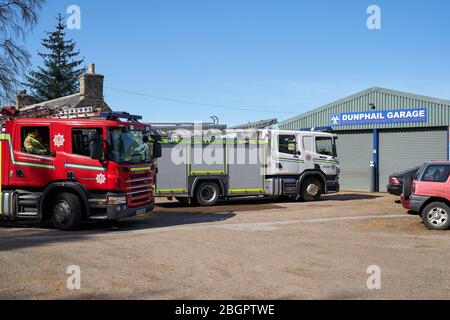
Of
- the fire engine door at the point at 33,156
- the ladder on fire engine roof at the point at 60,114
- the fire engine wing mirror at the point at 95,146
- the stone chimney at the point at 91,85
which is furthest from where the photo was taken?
the stone chimney at the point at 91,85

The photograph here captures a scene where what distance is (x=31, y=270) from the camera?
7.41 m

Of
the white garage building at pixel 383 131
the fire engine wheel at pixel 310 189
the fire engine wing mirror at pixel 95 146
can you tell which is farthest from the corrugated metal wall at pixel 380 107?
the fire engine wing mirror at pixel 95 146

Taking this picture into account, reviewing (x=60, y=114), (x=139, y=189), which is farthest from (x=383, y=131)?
(x=60, y=114)

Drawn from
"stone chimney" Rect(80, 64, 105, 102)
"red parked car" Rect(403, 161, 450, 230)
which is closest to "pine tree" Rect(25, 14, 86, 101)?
"stone chimney" Rect(80, 64, 105, 102)

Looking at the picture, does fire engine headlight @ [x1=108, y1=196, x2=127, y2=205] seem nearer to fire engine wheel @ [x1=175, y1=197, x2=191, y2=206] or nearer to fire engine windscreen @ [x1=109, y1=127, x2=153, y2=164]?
fire engine windscreen @ [x1=109, y1=127, x2=153, y2=164]

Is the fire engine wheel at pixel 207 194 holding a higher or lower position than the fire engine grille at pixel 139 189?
lower

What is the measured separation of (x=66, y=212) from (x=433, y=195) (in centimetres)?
865

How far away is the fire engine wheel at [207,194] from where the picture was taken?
1745 cm

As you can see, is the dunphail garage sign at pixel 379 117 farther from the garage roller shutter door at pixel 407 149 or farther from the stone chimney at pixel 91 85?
the stone chimney at pixel 91 85

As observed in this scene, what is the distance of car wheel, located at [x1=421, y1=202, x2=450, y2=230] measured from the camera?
11.8 metres

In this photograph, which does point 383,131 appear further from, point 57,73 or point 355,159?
point 57,73

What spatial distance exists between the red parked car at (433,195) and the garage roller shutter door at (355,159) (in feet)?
47.3

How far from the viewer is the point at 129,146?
11836mm
